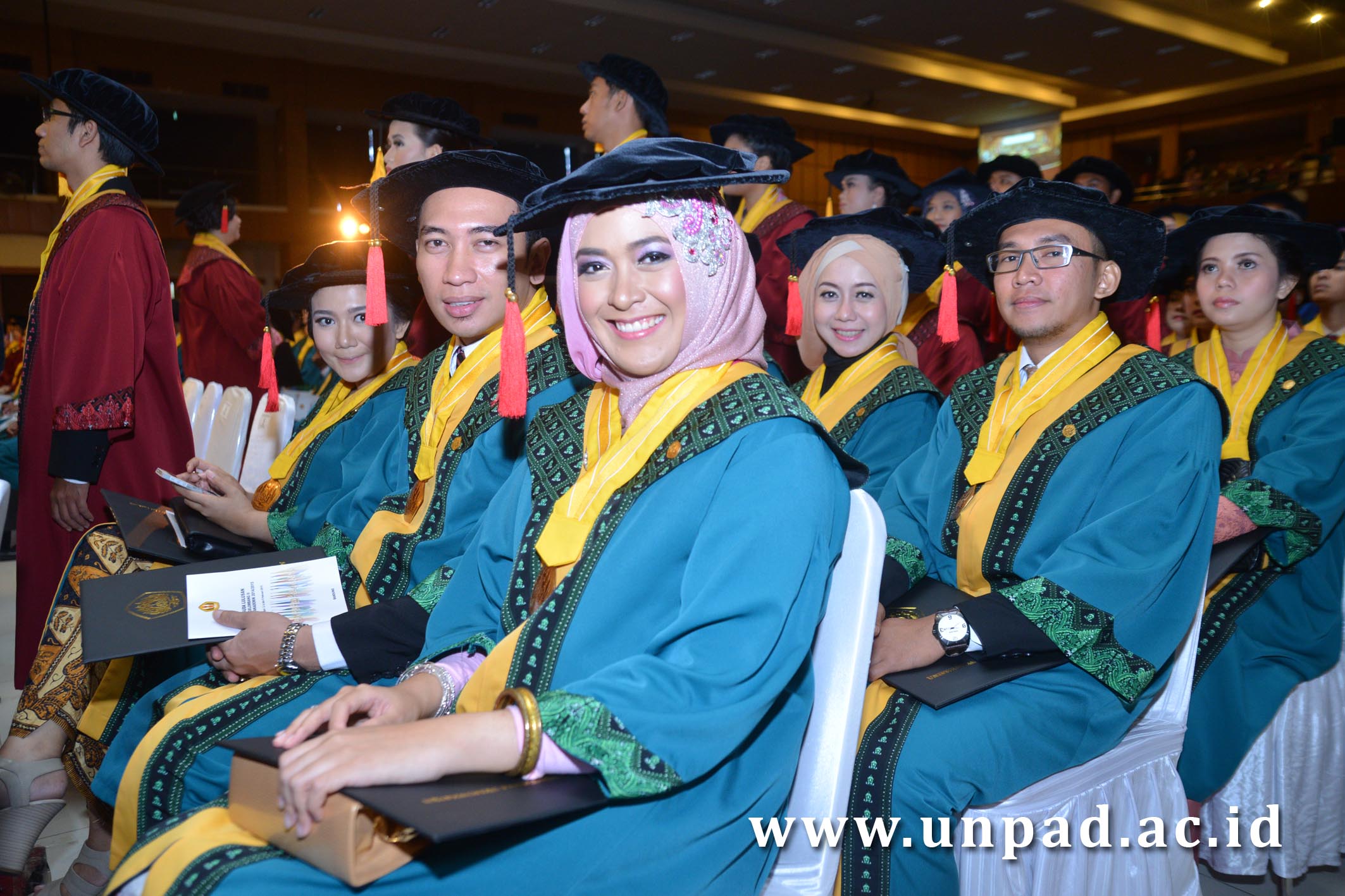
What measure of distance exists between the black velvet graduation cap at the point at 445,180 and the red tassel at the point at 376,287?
0.23 ft

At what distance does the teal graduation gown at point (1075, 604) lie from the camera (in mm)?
1723

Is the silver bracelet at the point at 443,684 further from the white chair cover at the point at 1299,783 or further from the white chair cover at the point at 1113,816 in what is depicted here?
the white chair cover at the point at 1299,783

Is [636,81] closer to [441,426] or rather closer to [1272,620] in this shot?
[441,426]

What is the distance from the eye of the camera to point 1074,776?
6.06 ft

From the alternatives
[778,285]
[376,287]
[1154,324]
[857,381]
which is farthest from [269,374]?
[1154,324]

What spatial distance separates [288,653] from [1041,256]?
1802mm

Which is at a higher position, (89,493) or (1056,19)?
(1056,19)

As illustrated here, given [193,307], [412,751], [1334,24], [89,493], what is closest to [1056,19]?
[1334,24]

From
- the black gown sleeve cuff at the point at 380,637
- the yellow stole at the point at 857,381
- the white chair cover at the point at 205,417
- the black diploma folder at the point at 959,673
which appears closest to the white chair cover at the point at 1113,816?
the black diploma folder at the point at 959,673

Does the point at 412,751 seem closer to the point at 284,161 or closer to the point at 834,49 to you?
the point at 834,49

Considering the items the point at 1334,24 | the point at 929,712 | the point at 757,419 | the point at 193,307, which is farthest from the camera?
the point at 1334,24

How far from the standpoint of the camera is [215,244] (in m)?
5.67

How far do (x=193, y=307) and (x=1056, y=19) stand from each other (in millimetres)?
10151

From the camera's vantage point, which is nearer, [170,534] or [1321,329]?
[170,534]
